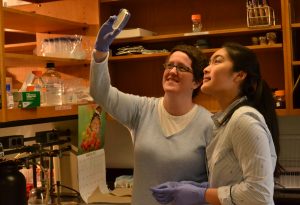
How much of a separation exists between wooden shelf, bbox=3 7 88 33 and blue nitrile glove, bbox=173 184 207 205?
1136mm

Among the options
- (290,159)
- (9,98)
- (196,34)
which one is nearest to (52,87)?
(9,98)

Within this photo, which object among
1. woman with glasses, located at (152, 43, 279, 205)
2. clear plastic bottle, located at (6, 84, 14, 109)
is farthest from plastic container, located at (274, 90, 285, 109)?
clear plastic bottle, located at (6, 84, 14, 109)

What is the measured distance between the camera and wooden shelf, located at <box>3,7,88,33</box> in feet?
6.65

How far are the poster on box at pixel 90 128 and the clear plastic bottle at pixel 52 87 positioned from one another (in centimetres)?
14

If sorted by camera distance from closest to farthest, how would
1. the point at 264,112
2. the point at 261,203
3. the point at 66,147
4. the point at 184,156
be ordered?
the point at 261,203
the point at 264,112
the point at 184,156
the point at 66,147

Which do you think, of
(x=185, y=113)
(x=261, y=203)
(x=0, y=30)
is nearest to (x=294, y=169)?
(x=185, y=113)

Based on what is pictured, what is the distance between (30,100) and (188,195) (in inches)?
36.2

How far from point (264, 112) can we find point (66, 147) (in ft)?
5.09

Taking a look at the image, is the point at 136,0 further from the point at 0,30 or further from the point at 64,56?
the point at 0,30

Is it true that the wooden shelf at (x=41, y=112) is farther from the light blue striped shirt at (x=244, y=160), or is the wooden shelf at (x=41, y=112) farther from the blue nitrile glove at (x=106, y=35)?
the light blue striped shirt at (x=244, y=160)

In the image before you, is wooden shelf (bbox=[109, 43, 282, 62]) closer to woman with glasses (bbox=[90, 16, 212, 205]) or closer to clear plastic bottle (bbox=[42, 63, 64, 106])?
clear plastic bottle (bbox=[42, 63, 64, 106])

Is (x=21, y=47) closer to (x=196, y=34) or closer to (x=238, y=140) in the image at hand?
(x=196, y=34)

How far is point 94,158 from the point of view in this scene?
255 centimetres

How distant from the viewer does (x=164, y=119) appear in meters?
1.81
